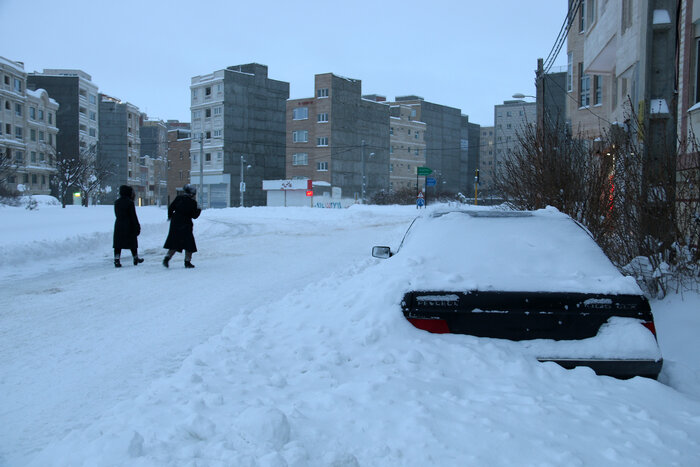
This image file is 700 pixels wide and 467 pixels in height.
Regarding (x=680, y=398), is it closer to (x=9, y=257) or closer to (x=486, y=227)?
(x=486, y=227)

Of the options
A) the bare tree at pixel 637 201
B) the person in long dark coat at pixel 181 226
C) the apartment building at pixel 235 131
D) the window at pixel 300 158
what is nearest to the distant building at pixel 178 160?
the apartment building at pixel 235 131

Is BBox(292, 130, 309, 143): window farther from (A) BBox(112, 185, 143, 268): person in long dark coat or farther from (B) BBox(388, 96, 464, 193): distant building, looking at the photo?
(A) BBox(112, 185, 143, 268): person in long dark coat

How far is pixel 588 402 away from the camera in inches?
129

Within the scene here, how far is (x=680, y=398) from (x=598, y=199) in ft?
22.3

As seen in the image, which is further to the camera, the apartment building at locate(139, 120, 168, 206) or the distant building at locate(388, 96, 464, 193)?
the apartment building at locate(139, 120, 168, 206)

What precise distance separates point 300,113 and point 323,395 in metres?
74.9

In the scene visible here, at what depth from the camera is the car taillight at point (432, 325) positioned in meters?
3.91

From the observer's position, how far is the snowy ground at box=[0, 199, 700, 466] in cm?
282

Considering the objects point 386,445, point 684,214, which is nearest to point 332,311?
point 386,445

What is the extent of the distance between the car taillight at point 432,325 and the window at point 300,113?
7341cm

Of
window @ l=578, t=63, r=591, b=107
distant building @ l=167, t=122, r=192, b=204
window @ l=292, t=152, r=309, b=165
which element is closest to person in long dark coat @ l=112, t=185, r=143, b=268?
window @ l=578, t=63, r=591, b=107

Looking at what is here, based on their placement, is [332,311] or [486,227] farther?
[332,311]

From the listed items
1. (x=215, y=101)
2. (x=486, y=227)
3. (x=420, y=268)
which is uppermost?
(x=215, y=101)

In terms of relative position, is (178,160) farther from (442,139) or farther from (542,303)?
(542,303)
